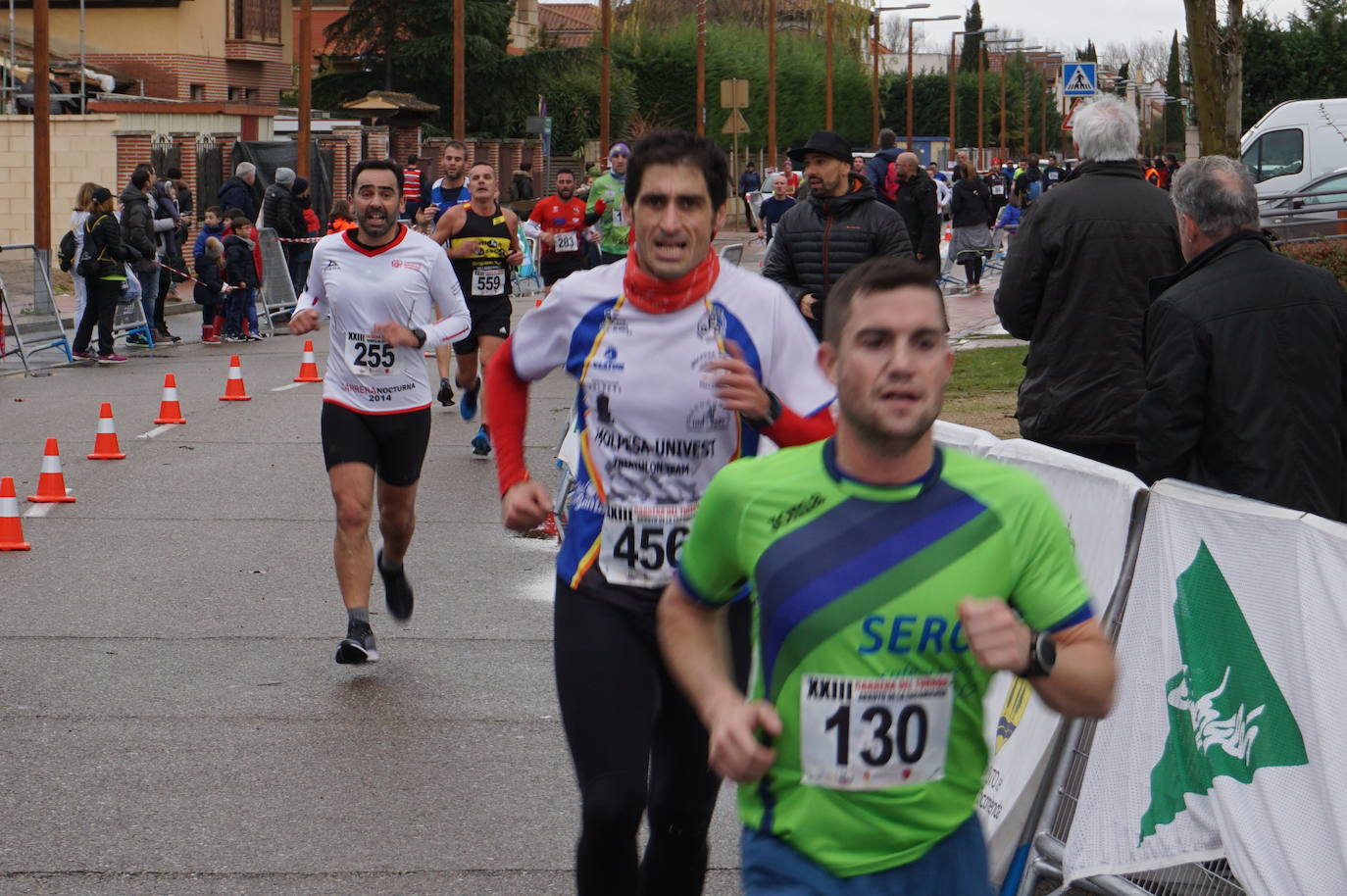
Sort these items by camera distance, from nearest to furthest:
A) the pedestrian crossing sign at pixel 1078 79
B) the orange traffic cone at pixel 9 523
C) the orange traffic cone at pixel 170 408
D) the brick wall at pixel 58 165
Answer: the orange traffic cone at pixel 9 523 → the orange traffic cone at pixel 170 408 → the pedestrian crossing sign at pixel 1078 79 → the brick wall at pixel 58 165

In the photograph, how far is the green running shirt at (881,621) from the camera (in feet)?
9.86

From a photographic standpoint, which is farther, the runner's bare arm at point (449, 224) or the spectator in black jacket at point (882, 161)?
the spectator in black jacket at point (882, 161)

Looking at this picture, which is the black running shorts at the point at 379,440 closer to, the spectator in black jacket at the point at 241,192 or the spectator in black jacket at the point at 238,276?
the spectator in black jacket at the point at 238,276

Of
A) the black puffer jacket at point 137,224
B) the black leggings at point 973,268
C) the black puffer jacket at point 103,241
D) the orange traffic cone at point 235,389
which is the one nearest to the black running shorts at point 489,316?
the orange traffic cone at point 235,389

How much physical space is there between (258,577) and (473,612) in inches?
54.5

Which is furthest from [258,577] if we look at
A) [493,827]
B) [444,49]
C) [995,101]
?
[995,101]

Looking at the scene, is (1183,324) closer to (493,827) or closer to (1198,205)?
(1198,205)

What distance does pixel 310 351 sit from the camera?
19703 millimetres

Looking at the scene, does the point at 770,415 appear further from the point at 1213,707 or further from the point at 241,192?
the point at 241,192

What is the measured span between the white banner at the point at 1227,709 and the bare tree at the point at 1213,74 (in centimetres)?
921

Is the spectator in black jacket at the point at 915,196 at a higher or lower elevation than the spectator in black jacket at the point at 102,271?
higher

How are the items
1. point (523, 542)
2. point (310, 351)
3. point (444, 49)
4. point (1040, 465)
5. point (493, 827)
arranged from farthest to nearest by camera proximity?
1. point (444, 49)
2. point (310, 351)
3. point (523, 542)
4. point (493, 827)
5. point (1040, 465)

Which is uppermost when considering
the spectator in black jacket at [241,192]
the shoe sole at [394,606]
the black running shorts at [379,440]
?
the spectator in black jacket at [241,192]

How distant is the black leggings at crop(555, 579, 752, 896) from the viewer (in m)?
3.97
